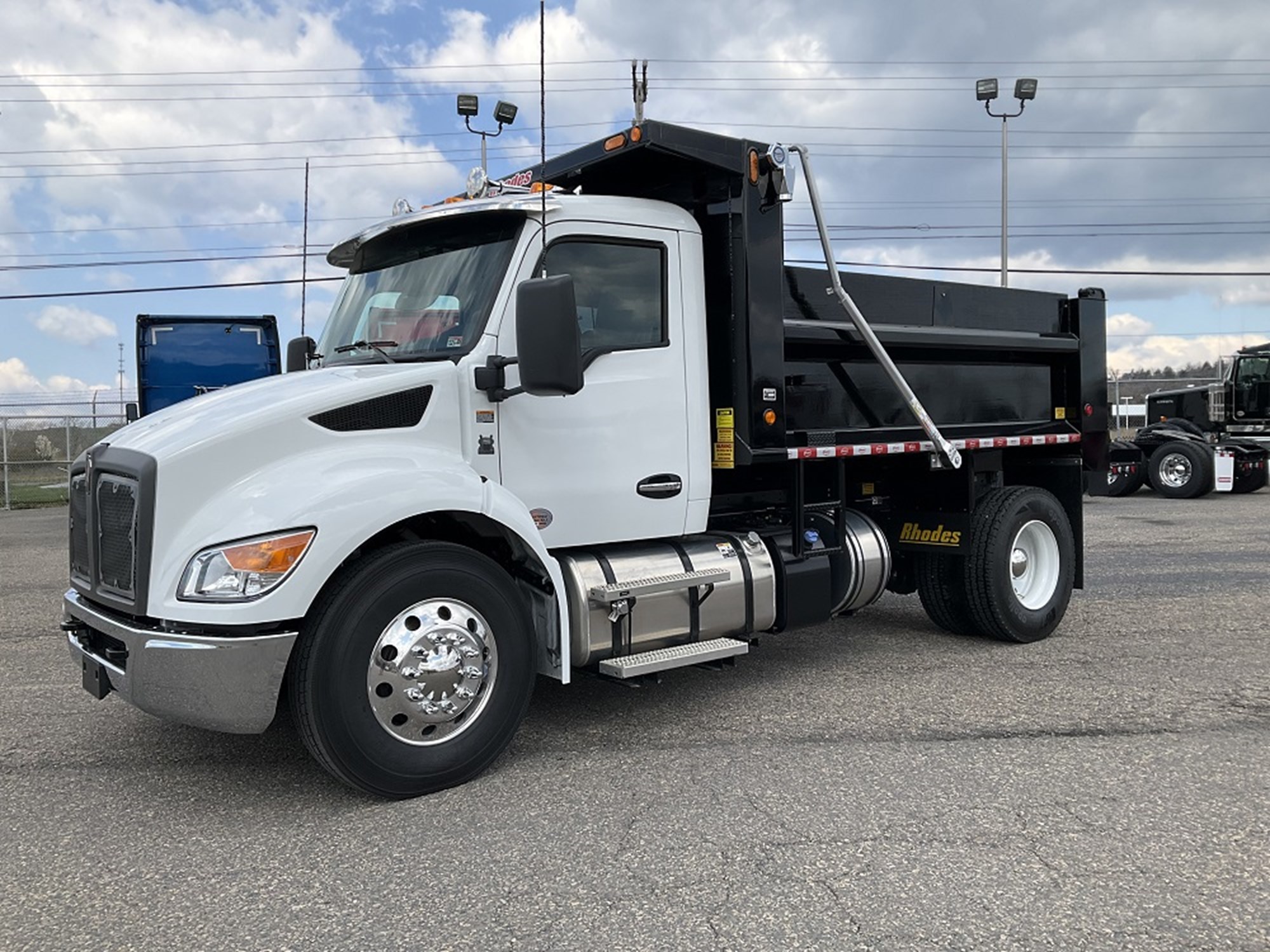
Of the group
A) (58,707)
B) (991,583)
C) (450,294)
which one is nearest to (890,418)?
(991,583)

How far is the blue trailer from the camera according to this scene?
14172mm

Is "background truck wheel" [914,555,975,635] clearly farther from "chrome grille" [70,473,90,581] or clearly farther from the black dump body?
"chrome grille" [70,473,90,581]

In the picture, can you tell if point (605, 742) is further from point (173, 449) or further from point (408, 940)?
point (173, 449)

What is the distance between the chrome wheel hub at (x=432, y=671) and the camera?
3945 millimetres

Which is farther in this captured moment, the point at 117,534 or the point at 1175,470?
the point at 1175,470

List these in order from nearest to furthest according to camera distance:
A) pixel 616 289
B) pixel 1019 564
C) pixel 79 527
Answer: pixel 79 527 → pixel 616 289 → pixel 1019 564

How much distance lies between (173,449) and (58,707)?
2566 millimetres

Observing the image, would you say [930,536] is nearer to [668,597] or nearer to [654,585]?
[668,597]

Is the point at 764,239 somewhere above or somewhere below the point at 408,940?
above

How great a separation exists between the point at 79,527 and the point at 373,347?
1.51 metres

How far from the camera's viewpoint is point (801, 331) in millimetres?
5602

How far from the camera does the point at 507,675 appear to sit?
4258 mm

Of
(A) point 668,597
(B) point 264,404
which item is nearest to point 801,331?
(A) point 668,597

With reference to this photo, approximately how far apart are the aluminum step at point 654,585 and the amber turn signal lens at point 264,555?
1.47 m
